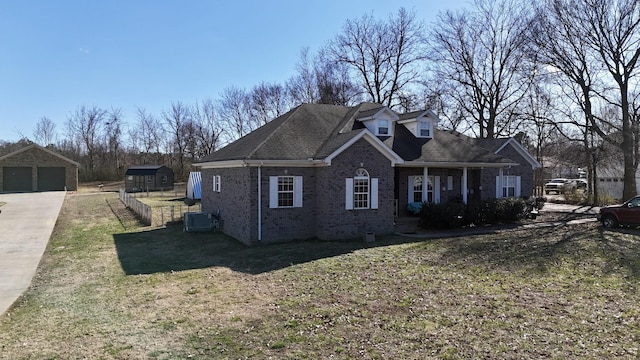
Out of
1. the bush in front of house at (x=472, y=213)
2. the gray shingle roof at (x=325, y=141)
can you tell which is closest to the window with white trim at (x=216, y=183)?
the gray shingle roof at (x=325, y=141)

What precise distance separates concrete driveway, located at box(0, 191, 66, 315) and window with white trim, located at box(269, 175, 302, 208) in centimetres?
844

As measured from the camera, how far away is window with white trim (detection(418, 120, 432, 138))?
2492 centimetres

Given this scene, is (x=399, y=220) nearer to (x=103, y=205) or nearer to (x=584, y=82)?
(x=584, y=82)

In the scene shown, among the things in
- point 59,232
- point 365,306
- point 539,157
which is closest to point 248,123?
point 539,157

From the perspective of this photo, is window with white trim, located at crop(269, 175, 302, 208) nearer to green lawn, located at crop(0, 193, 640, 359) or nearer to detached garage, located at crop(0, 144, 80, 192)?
green lawn, located at crop(0, 193, 640, 359)

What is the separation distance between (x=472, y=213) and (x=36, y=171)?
50.1 metres

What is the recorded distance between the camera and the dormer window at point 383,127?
73.9ft

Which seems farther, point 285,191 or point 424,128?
point 424,128

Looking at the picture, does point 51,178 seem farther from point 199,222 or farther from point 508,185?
point 508,185

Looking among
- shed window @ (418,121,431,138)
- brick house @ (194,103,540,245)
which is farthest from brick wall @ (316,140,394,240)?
shed window @ (418,121,431,138)

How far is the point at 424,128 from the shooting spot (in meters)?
25.0

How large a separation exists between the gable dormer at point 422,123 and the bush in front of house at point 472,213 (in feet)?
15.9

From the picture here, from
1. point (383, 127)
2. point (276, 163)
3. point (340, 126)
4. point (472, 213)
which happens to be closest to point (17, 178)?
point (340, 126)

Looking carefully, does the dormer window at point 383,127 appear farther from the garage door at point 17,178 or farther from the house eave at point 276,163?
the garage door at point 17,178
